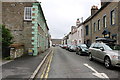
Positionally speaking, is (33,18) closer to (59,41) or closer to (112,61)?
(112,61)

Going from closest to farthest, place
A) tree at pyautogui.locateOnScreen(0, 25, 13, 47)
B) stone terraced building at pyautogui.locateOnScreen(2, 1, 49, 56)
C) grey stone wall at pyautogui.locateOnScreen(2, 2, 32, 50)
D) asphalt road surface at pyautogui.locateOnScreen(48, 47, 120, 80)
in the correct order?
1. asphalt road surface at pyautogui.locateOnScreen(48, 47, 120, 80)
2. tree at pyautogui.locateOnScreen(0, 25, 13, 47)
3. stone terraced building at pyautogui.locateOnScreen(2, 1, 49, 56)
4. grey stone wall at pyautogui.locateOnScreen(2, 2, 32, 50)

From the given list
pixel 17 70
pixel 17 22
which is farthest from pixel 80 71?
pixel 17 22

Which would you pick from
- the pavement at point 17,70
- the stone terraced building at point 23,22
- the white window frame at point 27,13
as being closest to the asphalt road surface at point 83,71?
the pavement at point 17,70

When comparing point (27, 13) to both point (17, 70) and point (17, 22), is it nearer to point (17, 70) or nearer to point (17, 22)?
point (17, 22)

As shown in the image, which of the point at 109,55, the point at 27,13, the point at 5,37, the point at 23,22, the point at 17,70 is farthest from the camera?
the point at 27,13

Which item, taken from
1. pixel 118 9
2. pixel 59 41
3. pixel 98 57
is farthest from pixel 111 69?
pixel 59 41

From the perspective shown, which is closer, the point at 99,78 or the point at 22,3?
the point at 99,78

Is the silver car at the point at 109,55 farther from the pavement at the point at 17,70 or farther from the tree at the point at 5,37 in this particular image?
the tree at the point at 5,37

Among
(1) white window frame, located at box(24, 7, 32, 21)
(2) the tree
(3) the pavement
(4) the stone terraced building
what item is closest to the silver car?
(3) the pavement

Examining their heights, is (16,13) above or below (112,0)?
below

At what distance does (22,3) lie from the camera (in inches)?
613

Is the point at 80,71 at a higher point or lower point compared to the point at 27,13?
lower

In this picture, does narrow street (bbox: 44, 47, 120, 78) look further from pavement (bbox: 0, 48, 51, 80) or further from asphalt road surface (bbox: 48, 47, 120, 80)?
pavement (bbox: 0, 48, 51, 80)

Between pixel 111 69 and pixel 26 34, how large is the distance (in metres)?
10.8
